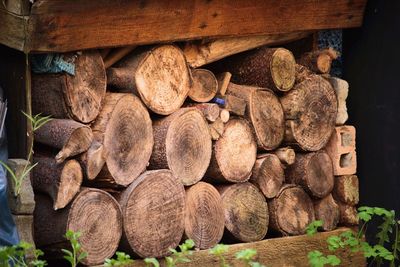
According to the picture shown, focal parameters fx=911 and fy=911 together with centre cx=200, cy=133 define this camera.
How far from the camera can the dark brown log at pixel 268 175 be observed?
231 inches

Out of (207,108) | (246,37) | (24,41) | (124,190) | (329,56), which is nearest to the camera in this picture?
(24,41)

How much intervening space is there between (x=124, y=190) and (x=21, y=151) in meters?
0.63

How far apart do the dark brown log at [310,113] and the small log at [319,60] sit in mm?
109

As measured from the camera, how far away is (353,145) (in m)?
6.51

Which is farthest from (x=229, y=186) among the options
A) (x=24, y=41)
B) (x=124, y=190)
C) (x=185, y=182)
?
(x=24, y=41)

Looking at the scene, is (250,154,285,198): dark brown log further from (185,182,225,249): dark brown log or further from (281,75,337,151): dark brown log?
(185,182,225,249): dark brown log

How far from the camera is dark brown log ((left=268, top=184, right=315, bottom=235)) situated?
6012 millimetres

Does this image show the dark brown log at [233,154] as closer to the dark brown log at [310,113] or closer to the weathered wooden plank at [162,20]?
the dark brown log at [310,113]

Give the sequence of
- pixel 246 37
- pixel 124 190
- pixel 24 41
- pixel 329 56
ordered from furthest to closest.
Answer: pixel 329 56 < pixel 246 37 < pixel 124 190 < pixel 24 41

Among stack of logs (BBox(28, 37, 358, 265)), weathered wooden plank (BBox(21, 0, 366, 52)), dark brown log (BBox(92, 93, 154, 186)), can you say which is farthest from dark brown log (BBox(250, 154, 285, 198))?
dark brown log (BBox(92, 93, 154, 186))

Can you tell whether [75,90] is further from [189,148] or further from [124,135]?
[189,148]

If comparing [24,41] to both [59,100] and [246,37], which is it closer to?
[59,100]

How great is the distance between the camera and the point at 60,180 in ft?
15.4

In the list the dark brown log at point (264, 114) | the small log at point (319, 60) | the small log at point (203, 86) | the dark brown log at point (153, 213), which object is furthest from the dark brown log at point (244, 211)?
the small log at point (319, 60)
